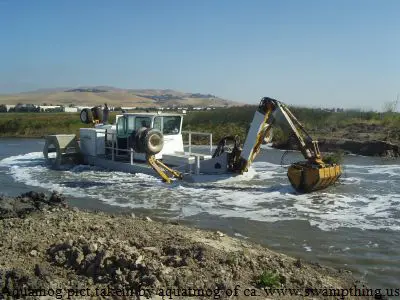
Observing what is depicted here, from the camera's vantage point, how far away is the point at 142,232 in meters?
8.05

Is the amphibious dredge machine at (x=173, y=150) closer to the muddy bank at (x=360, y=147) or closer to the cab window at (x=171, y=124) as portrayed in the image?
the cab window at (x=171, y=124)

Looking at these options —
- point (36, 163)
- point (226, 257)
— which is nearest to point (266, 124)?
point (226, 257)

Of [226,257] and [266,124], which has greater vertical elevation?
[266,124]

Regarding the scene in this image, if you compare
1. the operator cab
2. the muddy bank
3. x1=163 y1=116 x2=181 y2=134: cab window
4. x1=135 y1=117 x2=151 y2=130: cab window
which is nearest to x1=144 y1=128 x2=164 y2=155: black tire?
the operator cab

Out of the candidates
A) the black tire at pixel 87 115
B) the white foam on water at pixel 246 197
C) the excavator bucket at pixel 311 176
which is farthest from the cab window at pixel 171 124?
the excavator bucket at pixel 311 176

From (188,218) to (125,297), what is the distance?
546 cm

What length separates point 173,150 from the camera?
18.5 meters

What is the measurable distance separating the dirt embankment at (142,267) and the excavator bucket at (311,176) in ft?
19.3

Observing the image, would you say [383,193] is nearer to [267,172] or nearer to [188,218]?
[267,172]

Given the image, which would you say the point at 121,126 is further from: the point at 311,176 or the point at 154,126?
the point at 311,176

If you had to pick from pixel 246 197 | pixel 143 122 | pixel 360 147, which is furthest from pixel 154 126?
pixel 360 147

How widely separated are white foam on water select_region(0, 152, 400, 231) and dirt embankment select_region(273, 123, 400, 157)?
6.28 meters

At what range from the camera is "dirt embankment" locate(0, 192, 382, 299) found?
5.76 m

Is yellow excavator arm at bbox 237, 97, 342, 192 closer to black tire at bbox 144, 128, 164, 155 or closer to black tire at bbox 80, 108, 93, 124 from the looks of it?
black tire at bbox 144, 128, 164, 155
